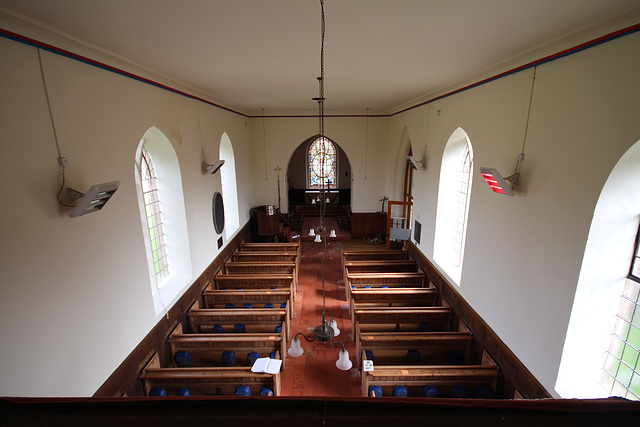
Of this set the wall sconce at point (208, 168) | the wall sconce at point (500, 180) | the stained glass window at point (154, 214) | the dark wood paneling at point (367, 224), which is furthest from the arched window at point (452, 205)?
the stained glass window at point (154, 214)

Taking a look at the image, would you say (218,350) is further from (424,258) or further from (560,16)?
(560,16)

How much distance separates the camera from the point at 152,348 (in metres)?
4.97

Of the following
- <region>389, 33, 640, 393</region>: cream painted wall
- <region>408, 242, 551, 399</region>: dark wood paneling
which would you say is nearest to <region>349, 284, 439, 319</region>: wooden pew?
<region>408, 242, 551, 399</region>: dark wood paneling

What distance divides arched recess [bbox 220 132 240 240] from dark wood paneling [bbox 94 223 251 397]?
2.20 m

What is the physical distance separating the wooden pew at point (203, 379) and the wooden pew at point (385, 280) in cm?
328

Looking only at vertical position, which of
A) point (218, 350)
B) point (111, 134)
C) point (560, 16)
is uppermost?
point (560, 16)

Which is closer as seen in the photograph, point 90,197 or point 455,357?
point 90,197

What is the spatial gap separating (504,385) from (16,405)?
17.7ft

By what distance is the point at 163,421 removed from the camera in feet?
2.11

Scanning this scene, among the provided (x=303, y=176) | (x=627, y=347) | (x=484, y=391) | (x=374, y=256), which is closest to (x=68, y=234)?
(x=484, y=391)

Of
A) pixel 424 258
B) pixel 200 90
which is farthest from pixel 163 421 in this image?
pixel 424 258

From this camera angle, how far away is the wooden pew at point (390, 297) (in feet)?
22.5

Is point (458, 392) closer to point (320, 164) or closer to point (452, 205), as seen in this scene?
point (452, 205)

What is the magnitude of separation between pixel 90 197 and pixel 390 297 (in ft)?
18.6
